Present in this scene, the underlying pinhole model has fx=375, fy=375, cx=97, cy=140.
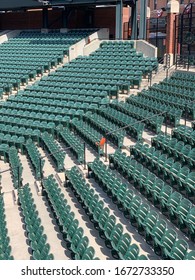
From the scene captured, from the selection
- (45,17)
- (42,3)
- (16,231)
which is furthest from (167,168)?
(45,17)

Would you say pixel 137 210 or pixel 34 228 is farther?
pixel 34 228

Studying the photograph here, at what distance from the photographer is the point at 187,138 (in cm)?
1333

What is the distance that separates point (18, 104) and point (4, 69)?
6.73 metres

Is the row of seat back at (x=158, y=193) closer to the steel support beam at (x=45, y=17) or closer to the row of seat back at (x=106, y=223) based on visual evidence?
the row of seat back at (x=106, y=223)

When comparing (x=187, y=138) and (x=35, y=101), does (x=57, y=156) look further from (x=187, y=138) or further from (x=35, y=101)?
(x=35, y=101)

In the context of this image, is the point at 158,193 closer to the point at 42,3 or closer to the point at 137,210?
the point at 137,210

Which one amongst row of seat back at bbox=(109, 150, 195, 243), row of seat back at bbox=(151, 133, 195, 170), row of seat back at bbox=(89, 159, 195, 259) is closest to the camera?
row of seat back at bbox=(89, 159, 195, 259)

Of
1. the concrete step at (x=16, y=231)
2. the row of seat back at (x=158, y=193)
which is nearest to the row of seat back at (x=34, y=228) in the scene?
the concrete step at (x=16, y=231)

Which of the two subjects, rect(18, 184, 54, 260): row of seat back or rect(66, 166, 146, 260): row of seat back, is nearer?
rect(66, 166, 146, 260): row of seat back

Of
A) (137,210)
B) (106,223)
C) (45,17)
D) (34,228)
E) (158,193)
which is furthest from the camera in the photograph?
(45,17)

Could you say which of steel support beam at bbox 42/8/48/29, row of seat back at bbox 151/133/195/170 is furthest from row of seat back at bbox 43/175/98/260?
steel support beam at bbox 42/8/48/29

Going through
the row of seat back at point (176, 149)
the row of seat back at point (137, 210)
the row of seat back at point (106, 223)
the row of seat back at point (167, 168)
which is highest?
the row of seat back at point (176, 149)

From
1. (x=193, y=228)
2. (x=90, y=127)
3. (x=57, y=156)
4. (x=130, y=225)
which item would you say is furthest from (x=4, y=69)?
(x=193, y=228)

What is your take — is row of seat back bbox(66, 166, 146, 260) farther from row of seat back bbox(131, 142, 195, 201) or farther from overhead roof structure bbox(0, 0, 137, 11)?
overhead roof structure bbox(0, 0, 137, 11)
